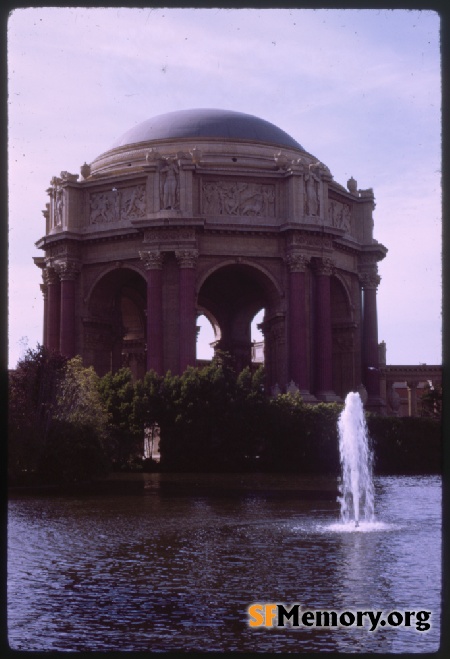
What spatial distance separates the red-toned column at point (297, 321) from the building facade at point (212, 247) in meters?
0.08

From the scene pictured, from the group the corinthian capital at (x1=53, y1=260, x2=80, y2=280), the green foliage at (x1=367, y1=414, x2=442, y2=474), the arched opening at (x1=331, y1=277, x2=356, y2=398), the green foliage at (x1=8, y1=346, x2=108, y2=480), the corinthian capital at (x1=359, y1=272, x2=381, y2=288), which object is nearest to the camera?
the green foliage at (x1=8, y1=346, x2=108, y2=480)

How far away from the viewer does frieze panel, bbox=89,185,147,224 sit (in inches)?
2256

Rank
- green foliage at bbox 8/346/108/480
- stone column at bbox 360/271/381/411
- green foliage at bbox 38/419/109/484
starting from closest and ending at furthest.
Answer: green foliage at bbox 8/346/108/480
green foliage at bbox 38/419/109/484
stone column at bbox 360/271/381/411

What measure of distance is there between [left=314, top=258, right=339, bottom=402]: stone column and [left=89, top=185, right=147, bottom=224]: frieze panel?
36.3ft

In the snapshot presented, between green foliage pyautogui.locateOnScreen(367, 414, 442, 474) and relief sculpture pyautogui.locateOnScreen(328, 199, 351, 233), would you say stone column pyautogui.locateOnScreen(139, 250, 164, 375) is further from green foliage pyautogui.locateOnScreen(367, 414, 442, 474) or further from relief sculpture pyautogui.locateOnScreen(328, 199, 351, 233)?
green foliage pyautogui.locateOnScreen(367, 414, 442, 474)

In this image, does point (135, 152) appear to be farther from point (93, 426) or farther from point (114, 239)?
point (93, 426)

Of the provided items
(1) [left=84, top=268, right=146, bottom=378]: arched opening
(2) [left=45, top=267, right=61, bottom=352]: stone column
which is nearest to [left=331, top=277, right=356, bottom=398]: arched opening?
(1) [left=84, top=268, right=146, bottom=378]: arched opening

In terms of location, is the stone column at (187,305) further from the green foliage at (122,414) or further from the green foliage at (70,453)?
the green foliage at (70,453)

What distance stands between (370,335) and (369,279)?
371 centimetres

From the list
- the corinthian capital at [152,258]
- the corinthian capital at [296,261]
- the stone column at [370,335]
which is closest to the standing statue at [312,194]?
the corinthian capital at [296,261]

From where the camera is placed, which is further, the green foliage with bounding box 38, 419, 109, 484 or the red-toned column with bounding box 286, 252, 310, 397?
the red-toned column with bounding box 286, 252, 310, 397

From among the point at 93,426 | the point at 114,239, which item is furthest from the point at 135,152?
the point at 93,426

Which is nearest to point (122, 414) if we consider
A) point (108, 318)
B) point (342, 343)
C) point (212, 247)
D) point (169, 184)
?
point (212, 247)

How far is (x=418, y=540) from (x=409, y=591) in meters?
5.30
